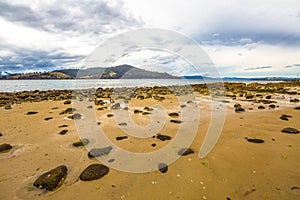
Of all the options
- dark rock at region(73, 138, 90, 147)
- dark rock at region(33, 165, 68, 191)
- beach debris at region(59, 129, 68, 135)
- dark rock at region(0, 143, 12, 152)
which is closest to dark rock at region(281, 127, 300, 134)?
dark rock at region(73, 138, 90, 147)

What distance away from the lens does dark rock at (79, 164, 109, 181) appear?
5668mm

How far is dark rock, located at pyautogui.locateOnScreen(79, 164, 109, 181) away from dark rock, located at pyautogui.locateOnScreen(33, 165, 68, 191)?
1.87ft

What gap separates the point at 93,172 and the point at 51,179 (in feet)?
3.76

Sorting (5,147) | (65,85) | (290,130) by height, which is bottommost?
(65,85)

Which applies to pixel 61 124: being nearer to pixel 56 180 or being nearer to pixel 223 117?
pixel 56 180

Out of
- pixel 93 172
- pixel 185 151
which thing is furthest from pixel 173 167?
pixel 93 172

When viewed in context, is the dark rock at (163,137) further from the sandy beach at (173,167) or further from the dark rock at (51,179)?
the dark rock at (51,179)

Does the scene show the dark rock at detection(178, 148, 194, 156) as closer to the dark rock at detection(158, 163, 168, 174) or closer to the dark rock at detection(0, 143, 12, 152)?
the dark rock at detection(158, 163, 168, 174)

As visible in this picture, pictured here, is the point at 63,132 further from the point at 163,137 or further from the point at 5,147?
the point at 163,137

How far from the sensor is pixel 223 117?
12.5m

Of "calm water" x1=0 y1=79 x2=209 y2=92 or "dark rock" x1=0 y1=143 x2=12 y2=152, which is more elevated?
"dark rock" x1=0 y1=143 x2=12 y2=152

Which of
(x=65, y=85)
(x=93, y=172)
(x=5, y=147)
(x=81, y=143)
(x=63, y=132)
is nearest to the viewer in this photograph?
(x=93, y=172)

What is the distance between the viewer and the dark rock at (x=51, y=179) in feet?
17.3

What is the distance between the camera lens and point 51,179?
5.43 metres
